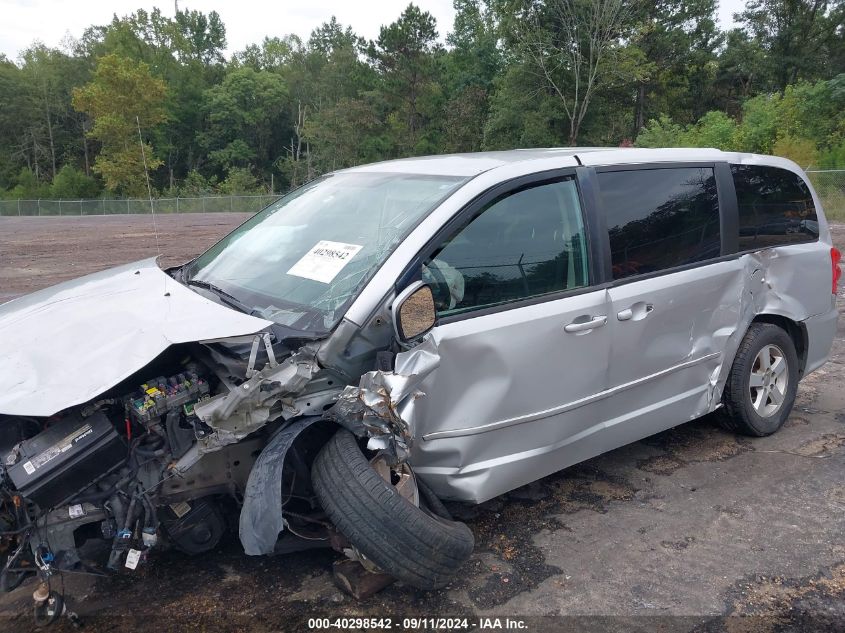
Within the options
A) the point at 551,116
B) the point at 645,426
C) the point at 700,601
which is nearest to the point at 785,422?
the point at 645,426

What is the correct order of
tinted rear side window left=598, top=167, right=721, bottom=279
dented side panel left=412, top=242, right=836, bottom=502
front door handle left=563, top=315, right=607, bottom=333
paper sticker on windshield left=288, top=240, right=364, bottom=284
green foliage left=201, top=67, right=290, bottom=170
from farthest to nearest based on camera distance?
green foliage left=201, top=67, right=290, bottom=170
tinted rear side window left=598, top=167, right=721, bottom=279
front door handle left=563, top=315, right=607, bottom=333
paper sticker on windshield left=288, top=240, right=364, bottom=284
dented side panel left=412, top=242, right=836, bottom=502

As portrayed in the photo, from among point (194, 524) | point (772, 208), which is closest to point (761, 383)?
point (772, 208)

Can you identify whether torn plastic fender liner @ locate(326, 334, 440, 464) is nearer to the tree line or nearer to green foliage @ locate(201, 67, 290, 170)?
the tree line

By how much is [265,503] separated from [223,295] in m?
1.13

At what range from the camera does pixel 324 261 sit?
10.1 ft

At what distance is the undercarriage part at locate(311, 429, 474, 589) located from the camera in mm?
2430

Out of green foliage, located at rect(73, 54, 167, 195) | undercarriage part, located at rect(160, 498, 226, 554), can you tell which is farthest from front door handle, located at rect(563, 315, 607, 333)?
green foliage, located at rect(73, 54, 167, 195)

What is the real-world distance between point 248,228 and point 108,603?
205cm

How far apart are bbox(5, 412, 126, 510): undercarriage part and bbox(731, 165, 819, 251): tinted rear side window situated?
351cm

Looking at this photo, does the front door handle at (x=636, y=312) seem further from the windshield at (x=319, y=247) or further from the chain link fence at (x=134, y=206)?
the chain link fence at (x=134, y=206)

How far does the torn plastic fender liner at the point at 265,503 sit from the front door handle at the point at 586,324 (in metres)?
1.34

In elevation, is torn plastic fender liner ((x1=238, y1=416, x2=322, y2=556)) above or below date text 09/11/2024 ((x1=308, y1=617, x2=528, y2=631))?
above

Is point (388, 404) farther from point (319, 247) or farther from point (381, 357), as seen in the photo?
point (319, 247)

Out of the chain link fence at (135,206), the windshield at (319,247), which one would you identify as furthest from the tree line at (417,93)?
the windshield at (319,247)
